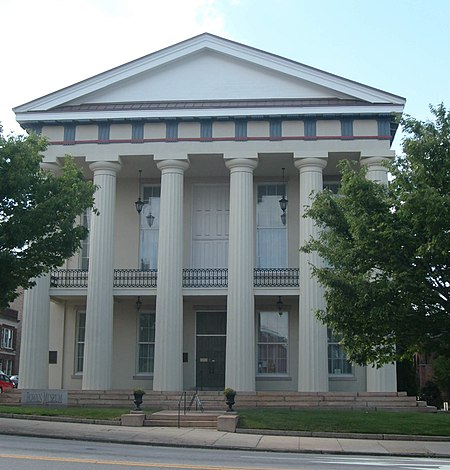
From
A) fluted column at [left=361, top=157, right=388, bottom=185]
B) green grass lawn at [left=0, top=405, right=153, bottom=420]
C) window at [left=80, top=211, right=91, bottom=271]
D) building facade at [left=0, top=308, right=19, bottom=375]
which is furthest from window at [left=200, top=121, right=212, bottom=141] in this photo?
building facade at [left=0, top=308, right=19, bottom=375]

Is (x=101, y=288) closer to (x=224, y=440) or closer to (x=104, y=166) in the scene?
(x=104, y=166)

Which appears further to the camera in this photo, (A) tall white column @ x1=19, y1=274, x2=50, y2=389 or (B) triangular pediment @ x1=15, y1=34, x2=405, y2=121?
(B) triangular pediment @ x1=15, y1=34, x2=405, y2=121

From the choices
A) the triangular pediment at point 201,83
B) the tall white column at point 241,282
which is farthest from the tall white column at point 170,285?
the triangular pediment at point 201,83

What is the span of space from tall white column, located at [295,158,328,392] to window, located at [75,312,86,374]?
34.6 feet

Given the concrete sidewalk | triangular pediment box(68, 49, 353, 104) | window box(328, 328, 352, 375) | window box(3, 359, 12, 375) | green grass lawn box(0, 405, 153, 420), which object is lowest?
the concrete sidewalk

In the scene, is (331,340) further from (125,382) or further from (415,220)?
(415,220)

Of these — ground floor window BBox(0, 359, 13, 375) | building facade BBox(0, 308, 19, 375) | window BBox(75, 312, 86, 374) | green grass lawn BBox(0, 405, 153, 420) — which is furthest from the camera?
building facade BBox(0, 308, 19, 375)

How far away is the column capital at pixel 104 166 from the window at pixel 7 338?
3932 centimetres

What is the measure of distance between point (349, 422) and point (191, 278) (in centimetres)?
1222

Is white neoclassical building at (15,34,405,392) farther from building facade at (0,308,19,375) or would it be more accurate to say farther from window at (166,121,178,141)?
building facade at (0,308,19,375)

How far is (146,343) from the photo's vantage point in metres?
34.9

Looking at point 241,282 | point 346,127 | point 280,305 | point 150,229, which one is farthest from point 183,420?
point 346,127

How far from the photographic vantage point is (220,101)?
1318 inches

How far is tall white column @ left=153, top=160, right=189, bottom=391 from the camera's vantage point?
3067 cm
